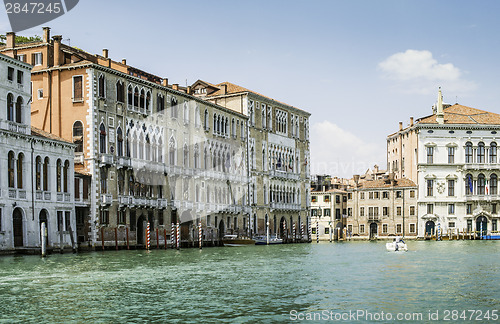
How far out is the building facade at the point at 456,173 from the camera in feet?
226

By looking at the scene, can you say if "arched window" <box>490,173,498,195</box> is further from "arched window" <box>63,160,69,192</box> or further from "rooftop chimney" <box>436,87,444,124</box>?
"arched window" <box>63,160,69,192</box>

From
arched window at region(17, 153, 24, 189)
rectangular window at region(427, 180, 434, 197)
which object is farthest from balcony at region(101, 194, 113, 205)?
rectangular window at region(427, 180, 434, 197)

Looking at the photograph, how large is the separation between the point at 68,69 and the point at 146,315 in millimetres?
27267

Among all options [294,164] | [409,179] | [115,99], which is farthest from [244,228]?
[409,179]

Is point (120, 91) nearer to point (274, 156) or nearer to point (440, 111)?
point (274, 156)

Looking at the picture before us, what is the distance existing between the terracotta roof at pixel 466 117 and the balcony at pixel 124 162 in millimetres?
36762

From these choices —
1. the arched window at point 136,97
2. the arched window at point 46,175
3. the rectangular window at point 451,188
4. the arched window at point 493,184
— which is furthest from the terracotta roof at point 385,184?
the arched window at point 46,175

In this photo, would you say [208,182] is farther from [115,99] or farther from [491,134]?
[491,134]

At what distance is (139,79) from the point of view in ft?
139

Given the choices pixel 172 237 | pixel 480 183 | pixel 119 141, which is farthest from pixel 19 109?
pixel 480 183

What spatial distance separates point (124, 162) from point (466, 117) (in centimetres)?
4152

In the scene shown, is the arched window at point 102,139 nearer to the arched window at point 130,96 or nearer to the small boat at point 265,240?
Result: the arched window at point 130,96

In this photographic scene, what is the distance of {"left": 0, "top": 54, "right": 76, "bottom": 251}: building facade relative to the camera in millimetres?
31391

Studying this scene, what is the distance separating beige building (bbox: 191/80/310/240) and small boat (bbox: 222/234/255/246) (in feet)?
20.4
